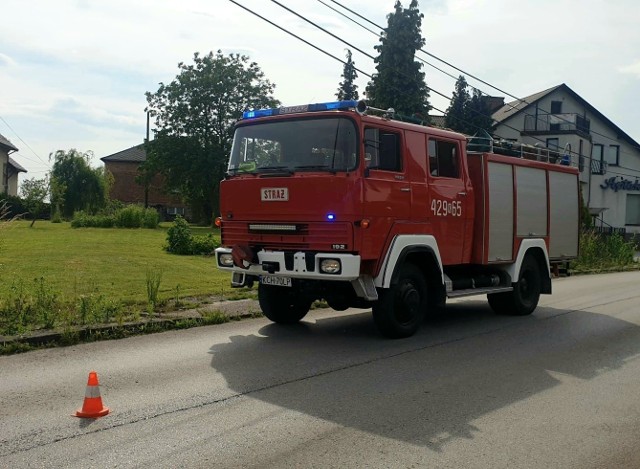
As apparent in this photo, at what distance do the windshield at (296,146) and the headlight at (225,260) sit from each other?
3.68ft

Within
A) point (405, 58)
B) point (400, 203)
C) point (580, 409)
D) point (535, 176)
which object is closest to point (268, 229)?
point (400, 203)

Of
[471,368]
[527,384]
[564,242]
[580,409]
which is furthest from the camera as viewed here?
[564,242]

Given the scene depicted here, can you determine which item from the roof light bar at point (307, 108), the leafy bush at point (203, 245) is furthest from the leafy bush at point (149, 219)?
the roof light bar at point (307, 108)

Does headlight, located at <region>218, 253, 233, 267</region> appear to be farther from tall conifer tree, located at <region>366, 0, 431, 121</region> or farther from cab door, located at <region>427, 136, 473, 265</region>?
tall conifer tree, located at <region>366, 0, 431, 121</region>

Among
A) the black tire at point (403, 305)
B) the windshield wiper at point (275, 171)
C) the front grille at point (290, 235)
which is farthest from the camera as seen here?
the black tire at point (403, 305)

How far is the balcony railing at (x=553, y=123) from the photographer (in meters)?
49.8

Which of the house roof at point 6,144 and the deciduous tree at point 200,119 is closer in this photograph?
the deciduous tree at point 200,119

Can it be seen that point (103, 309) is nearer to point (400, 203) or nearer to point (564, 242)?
point (400, 203)

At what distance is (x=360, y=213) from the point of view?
313 inches

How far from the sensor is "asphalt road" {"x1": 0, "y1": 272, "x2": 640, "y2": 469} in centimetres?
473

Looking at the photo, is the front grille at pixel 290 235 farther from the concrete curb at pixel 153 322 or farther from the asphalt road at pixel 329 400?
the concrete curb at pixel 153 322

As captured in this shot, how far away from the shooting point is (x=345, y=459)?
15.2ft

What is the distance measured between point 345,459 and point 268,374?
2407mm

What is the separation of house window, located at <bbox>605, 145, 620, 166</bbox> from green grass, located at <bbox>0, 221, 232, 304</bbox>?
44.2m
